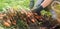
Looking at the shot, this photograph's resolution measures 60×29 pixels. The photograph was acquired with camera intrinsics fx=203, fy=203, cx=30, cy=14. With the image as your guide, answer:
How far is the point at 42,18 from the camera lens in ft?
10.4

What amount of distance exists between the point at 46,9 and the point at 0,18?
0.93m

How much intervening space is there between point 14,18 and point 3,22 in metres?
0.16

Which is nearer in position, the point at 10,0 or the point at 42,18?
the point at 42,18

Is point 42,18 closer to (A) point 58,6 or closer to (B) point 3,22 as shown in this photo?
(A) point 58,6

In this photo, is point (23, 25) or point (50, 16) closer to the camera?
point (23, 25)

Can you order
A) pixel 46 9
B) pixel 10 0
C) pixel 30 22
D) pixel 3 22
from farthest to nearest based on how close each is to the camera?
pixel 10 0 → pixel 46 9 → pixel 30 22 → pixel 3 22

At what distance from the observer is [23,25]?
281 cm

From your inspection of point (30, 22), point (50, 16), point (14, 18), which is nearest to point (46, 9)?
point (50, 16)

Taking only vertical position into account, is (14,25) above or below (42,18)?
below

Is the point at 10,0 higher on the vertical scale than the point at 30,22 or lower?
higher

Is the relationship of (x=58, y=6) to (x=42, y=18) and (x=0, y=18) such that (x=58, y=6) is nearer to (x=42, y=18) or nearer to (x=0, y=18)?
(x=42, y=18)

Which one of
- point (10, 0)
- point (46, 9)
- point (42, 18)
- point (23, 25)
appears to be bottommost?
point (23, 25)

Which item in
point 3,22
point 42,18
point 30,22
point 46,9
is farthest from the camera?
point 46,9

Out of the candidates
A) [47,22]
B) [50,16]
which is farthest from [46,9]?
[47,22]
